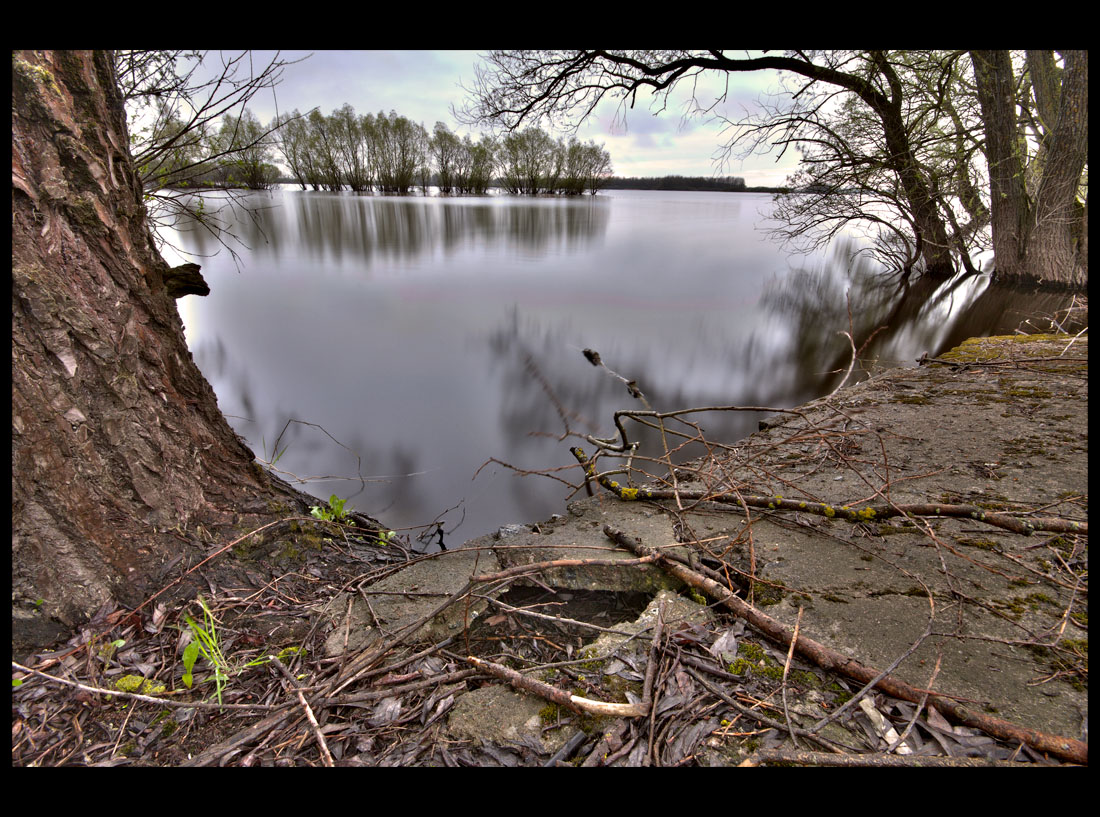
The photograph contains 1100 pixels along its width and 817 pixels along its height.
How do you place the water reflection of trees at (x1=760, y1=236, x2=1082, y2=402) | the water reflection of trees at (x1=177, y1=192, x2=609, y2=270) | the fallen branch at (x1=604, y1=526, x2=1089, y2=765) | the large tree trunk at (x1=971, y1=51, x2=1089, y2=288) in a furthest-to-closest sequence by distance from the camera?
the water reflection of trees at (x1=177, y1=192, x2=609, y2=270)
the water reflection of trees at (x1=760, y1=236, x2=1082, y2=402)
the large tree trunk at (x1=971, y1=51, x2=1089, y2=288)
the fallen branch at (x1=604, y1=526, x2=1089, y2=765)

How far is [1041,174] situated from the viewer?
9117mm

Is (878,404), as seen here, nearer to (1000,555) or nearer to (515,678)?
(1000,555)

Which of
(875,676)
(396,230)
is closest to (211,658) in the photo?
(875,676)

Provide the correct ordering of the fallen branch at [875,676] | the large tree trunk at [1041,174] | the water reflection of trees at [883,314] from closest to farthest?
the fallen branch at [875,676] < the large tree trunk at [1041,174] < the water reflection of trees at [883,314]

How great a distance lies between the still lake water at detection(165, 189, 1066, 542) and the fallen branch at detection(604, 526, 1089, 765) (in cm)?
246

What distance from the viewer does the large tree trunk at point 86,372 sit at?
1626 mm

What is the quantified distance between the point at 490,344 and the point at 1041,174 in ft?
35.6

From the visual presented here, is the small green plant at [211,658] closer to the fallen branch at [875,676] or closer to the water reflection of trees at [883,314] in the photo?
the fallen branch at [875,676]

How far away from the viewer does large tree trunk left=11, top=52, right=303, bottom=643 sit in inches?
64.0

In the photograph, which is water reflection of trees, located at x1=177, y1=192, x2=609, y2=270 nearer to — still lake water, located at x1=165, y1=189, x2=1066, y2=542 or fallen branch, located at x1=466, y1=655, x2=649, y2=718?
still lake water, located at x1=165, y1=189, x2=1066, y2=542

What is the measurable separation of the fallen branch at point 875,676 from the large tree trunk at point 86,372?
2147mm

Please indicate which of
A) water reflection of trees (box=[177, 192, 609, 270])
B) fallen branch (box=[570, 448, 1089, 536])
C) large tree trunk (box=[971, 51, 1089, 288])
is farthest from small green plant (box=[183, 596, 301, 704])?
large tree trunk (box=[971, 51, 1089, 288])

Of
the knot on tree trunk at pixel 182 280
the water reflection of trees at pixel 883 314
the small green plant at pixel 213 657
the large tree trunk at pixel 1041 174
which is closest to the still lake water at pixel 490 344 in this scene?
the water reflection of trees at pixel 883 314

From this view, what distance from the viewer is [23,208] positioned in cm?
162
